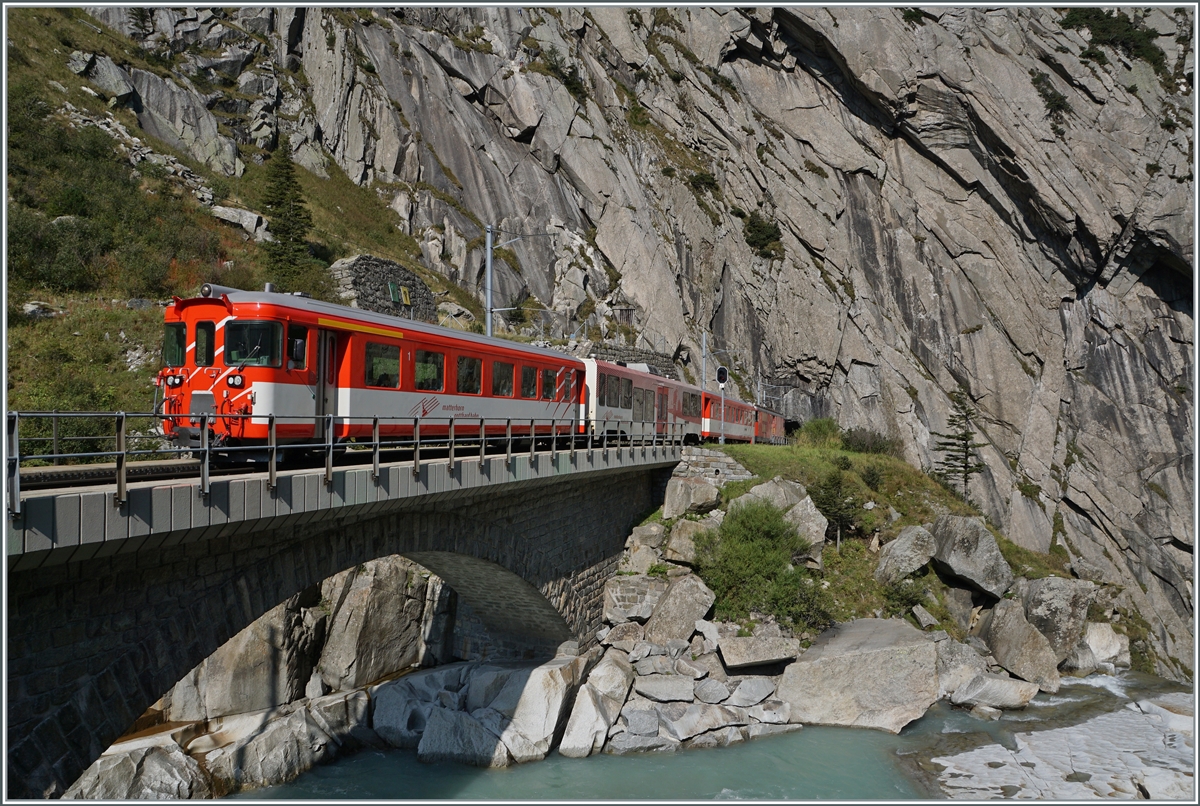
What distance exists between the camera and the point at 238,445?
35.8 feet

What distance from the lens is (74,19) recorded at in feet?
133

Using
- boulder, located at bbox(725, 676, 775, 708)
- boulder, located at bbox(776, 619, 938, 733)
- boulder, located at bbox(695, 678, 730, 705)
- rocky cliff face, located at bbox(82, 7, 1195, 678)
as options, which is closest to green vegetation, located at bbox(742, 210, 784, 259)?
rocky cliff face, located at bbox(82, 7, 1195, 678)

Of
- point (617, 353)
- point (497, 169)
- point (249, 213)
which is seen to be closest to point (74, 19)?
point (249, 213)

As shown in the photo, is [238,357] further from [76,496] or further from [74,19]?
[74,19]

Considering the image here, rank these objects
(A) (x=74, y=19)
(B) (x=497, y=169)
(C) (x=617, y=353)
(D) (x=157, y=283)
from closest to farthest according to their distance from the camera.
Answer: (D) (x=157, y=283) < (C) (x=617, y=353) < (A) (x=74, y=19) < (B) (x=497, y=169)

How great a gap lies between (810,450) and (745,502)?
7.76 meters

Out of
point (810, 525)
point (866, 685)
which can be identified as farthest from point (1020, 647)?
point (810, 525)

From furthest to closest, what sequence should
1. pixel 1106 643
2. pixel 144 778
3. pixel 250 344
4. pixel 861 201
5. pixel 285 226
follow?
pixel 861 201
pixel 285 226
pixel 1106 643
pixel 144 778
pixel 250 344

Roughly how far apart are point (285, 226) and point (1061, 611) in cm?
3269

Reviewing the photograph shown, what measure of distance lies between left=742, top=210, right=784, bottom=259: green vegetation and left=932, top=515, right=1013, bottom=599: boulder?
3444 cm

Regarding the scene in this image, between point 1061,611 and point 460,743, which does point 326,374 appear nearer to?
point 460,743

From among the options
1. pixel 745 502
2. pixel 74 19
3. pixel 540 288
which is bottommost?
pixel 745 502

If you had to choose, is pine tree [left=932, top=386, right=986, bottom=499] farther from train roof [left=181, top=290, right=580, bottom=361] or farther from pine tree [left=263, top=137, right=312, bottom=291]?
pine tree [left=263, top=137, right=312, bottom=291]

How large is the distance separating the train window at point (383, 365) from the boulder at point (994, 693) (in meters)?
15.1
